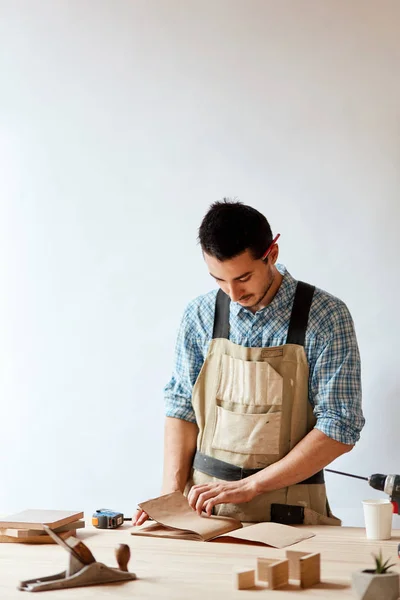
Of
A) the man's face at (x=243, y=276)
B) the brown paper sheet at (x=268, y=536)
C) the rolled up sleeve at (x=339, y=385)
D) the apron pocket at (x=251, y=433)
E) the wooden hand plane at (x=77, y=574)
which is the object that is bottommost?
the wooden hand plane at (x=77, y=574)

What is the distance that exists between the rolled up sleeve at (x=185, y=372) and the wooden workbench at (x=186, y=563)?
517 mm

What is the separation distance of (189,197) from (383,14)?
1.00 m

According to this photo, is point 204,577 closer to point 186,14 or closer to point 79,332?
point 79,332

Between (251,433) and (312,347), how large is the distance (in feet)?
1.10

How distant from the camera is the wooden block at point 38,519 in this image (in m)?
2.07

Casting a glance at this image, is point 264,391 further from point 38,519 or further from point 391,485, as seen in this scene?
point 38,519

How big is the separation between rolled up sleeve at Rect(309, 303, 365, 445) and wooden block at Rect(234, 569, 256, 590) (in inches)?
31.7

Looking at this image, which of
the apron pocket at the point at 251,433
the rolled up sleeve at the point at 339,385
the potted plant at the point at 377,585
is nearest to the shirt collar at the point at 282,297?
the rolled up sleeve at the point at 339,385

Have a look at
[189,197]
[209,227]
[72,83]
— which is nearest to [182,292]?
[189,197]

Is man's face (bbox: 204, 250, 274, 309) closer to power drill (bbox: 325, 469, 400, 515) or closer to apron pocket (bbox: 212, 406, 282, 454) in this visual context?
apron pocket (bbox: 212, 406, 282, 454)

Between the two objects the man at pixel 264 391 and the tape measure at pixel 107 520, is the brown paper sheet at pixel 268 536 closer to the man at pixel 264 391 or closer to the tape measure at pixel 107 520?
the man at pixel 264 391

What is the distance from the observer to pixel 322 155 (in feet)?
9.59

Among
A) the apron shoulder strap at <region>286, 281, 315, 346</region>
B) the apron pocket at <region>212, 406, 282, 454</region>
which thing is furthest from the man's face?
the apron pocket at <region>212, 406, 282, 454</region>

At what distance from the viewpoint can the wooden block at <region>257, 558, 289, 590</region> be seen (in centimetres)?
159
